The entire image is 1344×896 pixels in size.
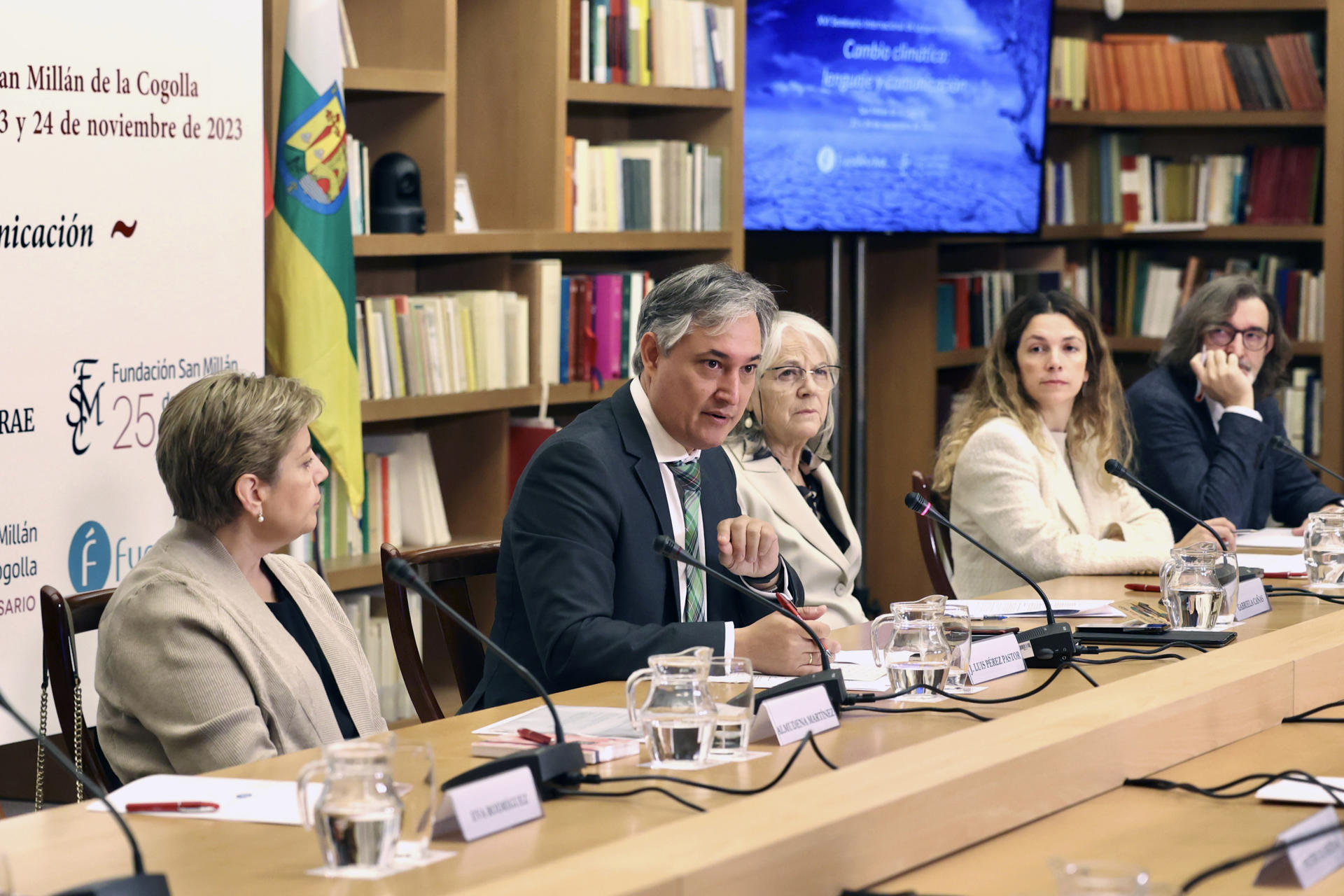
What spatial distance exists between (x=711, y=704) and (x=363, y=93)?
2824 millimetres

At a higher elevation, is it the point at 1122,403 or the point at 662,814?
the point at 1122,403

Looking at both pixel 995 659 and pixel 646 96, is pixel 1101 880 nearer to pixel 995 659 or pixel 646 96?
pixel 995 659

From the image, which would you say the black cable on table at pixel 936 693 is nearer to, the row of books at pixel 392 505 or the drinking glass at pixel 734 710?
the drinking glass at pixel 734 710

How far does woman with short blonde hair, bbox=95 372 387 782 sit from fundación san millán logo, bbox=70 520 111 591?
2.54ft

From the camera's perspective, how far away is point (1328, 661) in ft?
7.19

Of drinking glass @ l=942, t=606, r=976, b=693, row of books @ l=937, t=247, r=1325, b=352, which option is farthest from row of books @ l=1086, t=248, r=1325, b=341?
drinking glass @ l=942, t=606, r=976, b=693

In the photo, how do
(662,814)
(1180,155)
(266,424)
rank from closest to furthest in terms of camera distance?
(662,814) < (266,424) < (1180,155)

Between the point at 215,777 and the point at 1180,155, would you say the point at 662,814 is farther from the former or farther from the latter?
the point at 1180,155

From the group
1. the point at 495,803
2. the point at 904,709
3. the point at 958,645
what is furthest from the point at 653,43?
the point at 495,803

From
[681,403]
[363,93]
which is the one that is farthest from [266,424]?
[363,93]

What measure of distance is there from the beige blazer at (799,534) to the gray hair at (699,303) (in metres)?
0.64

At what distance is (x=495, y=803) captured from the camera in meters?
1.52

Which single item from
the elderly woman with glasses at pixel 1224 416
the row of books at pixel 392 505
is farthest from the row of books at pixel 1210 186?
the row of books at pixel 392 505

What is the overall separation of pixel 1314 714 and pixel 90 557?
2157mm
